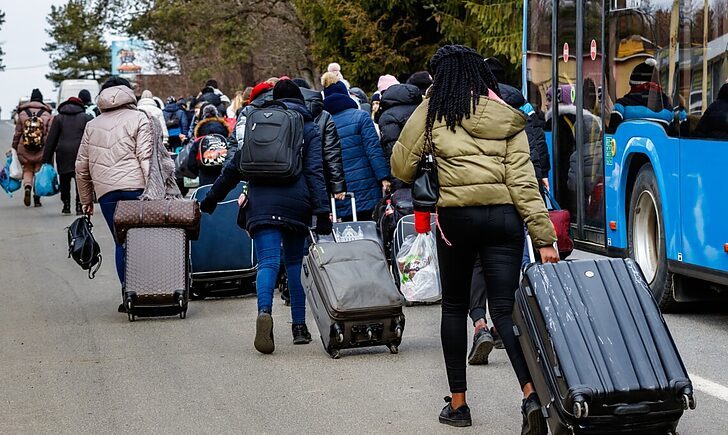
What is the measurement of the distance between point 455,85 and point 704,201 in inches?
144

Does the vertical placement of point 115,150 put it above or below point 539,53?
below

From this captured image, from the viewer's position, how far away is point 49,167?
2203 cm

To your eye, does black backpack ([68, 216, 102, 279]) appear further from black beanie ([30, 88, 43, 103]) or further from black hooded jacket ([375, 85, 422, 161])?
black beanie ([30, 88, 43, 103])

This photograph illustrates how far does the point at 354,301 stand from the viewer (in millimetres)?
8844

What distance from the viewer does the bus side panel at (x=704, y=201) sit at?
9.28 metres

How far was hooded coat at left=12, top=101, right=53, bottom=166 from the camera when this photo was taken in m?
22.8

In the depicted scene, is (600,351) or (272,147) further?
(272,147)

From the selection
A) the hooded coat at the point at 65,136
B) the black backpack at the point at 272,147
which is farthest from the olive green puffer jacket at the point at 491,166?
the hooded coat at the point at 65,136

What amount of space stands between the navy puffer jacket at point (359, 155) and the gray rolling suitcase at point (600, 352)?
615cm

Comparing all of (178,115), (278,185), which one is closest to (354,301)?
(278,185)

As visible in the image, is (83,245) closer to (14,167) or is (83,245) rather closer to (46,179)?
(46,179)

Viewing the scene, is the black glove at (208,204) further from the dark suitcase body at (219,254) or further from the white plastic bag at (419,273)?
the dark suitcase body at (219,254)

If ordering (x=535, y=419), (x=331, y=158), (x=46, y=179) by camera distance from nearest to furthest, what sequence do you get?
(x=535, y=419) → (x=331, y=158) → (x=46, y=179)

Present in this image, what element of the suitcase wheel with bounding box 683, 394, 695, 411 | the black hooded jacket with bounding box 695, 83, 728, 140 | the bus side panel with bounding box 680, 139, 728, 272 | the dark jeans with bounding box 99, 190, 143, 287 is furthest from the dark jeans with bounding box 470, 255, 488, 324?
the dark jeans with bounding box 99, 190, 143, 287
